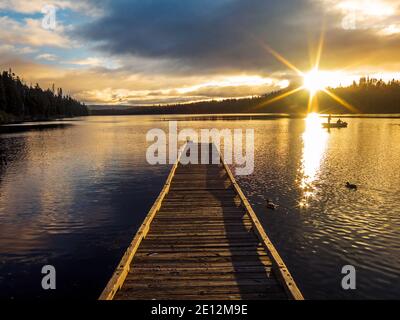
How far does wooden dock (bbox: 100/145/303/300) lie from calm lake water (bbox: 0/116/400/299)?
8.90 ft

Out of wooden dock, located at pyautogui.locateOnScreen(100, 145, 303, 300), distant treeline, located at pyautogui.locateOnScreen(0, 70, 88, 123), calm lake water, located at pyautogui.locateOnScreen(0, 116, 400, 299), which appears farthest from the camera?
distant treeline, located at pyautogui.locateOnScreen(0, 70, 88, 123)

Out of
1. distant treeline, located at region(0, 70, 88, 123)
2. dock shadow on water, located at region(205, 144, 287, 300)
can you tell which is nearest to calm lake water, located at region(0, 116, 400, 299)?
dock shadow on water, located at region(205, 144, 287, 300)

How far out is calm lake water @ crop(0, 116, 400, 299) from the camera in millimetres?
12039

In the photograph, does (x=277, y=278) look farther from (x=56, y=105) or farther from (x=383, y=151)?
(x=56, y=105)

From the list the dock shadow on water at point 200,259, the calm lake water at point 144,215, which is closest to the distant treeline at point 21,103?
the calm lake water at point 144,215

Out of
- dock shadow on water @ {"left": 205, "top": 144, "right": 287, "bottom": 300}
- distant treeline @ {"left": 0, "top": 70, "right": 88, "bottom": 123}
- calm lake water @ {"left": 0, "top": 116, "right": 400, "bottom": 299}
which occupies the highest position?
distant treeline @ {"left": 0, "top": 70, "right": 88, "bottom": 123}

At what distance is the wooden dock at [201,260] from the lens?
7.79 m

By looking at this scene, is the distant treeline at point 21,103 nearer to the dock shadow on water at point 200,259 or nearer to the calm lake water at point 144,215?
the calm lake water at point 144,215

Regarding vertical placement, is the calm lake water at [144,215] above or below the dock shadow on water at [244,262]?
below

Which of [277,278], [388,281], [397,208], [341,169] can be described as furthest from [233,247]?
[341,169]

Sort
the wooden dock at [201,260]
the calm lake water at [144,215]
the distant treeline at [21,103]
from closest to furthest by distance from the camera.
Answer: the wooden dock at [201,260] → the calm lake water at [144,215] → the distant treeline at [21,103]

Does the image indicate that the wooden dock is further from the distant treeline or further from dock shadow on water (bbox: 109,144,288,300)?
the distant treeline

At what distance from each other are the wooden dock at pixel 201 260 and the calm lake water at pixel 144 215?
2.71 m

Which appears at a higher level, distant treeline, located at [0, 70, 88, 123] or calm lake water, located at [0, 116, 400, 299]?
distant treeline, located at [0, 70, 88, 123]
